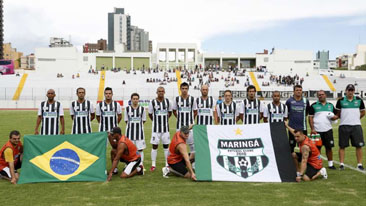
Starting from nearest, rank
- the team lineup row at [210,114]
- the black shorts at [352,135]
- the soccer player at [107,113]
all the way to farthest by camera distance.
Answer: the black shorts at [352,135]
the team lineup row at [210,114]
the soccer player at [107,113]

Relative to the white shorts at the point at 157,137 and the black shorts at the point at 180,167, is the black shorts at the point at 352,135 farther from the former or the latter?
the white shorts at the point at 157,137

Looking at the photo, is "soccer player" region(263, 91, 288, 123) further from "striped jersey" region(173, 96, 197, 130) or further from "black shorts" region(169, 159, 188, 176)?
"black shorts" region(169, 159, 188, 176)

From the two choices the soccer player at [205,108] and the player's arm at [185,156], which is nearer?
the player's arm at [185,156]

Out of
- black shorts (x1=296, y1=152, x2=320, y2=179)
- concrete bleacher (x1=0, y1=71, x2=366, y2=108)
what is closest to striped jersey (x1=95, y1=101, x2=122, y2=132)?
black shorts (x1=296, y1=152, x2=320, y2=179)

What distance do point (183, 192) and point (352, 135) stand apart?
364 centimetres

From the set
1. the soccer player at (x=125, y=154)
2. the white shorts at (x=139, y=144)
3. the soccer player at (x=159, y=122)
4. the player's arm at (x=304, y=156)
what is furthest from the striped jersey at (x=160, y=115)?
the player's arm at (x=304, y=156)

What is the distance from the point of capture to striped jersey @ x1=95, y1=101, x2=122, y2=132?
7.59 m

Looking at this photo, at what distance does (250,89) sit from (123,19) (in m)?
189

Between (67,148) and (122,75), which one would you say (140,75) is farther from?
(67,148)

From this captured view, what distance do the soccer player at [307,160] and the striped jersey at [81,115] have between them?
4.07m

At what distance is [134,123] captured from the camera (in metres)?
7.50

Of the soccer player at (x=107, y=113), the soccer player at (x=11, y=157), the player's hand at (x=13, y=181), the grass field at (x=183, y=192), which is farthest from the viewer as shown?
the soccer player at (x=107, y=113)

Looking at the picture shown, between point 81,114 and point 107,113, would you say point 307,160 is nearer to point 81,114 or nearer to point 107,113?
point 107,113

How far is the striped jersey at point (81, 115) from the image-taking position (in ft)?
25.2
